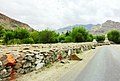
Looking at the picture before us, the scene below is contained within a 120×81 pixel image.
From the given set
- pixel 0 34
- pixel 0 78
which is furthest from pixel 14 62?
pixel 0 34

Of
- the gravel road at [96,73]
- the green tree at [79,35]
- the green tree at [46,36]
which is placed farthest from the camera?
the green tree at [79,35]

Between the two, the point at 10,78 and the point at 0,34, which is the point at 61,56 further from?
the point at 0,34

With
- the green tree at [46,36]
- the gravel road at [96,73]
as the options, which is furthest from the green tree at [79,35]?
the gravel road at [96,73]

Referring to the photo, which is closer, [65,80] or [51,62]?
[65,80]

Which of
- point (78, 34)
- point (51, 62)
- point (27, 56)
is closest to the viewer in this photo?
point (27, 56)

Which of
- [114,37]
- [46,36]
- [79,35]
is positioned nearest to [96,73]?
[46,36]

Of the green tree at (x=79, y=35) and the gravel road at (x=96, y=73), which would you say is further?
the green tree at (x=79, y=35)

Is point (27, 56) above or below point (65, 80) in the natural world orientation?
above

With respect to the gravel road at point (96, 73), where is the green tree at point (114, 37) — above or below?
above

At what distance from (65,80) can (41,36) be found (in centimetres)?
10050

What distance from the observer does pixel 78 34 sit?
458 ft

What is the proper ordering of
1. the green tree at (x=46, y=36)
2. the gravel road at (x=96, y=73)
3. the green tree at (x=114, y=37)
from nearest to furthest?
1. the gravel road at (x=96, y=73)
2. the green tree at (x=46, y=36)
3. the green tree at (x=114, y=37)

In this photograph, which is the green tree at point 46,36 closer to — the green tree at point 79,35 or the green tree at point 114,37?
Result: the green tree at point 79,35

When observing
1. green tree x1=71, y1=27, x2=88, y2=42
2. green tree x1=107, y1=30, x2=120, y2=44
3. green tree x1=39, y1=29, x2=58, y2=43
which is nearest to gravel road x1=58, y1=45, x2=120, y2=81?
green tree x1=39, y1=29, x2=58, y2=43
